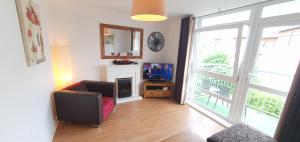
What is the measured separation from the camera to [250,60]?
2318mm

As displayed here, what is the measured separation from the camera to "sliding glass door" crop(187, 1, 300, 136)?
6.45 ft

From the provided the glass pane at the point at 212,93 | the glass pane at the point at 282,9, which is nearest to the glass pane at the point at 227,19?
the glass pane at the point at 282,9

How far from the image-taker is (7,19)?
108 centimetres

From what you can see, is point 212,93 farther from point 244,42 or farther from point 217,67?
point 244,42

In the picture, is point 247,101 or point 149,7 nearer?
point 149,7

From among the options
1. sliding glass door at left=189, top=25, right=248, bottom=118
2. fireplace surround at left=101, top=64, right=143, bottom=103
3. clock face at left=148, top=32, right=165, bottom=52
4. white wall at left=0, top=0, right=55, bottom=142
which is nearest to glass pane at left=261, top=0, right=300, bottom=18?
sliding glass door at left=189, top=25, right=248, bottom=118

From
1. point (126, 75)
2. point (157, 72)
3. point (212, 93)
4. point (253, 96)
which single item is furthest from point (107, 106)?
point (253, 96)

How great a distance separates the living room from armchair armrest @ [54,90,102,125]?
17 millimetres

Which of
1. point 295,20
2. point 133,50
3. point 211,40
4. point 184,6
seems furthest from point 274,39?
point 133,50

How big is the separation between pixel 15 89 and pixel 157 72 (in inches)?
120

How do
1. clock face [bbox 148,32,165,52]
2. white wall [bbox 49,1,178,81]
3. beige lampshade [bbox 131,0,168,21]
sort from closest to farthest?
beige lampshade [bbox 131,0,168,21]
white wall [bbox 49,1,178,81]
clock face [bbox 148,32,165,52]

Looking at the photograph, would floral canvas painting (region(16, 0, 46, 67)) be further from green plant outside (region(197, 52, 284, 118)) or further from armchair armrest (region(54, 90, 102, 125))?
green plant outside (region(197, 52, 284, 118))

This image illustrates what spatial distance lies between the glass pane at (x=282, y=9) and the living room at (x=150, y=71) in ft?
→ 0.05

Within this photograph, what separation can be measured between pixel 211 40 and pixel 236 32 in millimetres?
551
